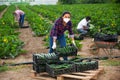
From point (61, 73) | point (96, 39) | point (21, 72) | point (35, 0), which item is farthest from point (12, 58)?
point (35, 0)

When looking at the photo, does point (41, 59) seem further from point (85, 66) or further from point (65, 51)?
point (85, 66)

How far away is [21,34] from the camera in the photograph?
683 inches

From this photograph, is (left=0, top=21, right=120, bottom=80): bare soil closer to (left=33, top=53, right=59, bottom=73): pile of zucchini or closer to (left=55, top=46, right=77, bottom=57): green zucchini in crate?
(left=33, top=53, right=59, bottom=73): pile of zucchini

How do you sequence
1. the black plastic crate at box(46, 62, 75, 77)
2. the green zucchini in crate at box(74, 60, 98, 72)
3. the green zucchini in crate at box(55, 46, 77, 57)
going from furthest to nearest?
1. the green zucchini in crate at box(55, 46, 77, 57)
2. the green zucchini in crate at box(74, 60, 98, 72)
3. the black plastic crate at box(46, 62, 75, 77)

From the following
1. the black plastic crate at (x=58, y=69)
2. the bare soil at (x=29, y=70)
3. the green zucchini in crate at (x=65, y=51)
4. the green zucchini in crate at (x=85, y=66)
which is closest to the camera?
the black plastic crate at (x=58, y=69)

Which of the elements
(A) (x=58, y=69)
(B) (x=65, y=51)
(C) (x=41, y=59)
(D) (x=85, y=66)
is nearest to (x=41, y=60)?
(C) (x=41, y=59)

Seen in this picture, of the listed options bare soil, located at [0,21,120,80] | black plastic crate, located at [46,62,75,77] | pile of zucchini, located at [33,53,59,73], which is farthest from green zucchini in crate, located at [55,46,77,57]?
bare soil, located at [0,21,120,80]

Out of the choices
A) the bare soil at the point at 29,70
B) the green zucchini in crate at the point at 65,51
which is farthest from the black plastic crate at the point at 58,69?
the green zucchini in crate at the point at 65,51

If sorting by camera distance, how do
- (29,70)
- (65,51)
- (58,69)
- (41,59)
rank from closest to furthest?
(58,69) → (41,59) → (65,51) → (29,70)

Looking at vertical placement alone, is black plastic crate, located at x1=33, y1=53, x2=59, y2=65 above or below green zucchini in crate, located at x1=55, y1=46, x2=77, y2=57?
below

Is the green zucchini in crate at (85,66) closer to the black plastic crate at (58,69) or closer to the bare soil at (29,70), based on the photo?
the black plastic crate at (58,69)

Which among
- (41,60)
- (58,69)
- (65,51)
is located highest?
(65,51)

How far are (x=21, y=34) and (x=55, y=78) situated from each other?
32.0ft

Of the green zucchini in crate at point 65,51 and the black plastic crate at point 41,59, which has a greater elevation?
the green zucchini in crate at point 65,51
